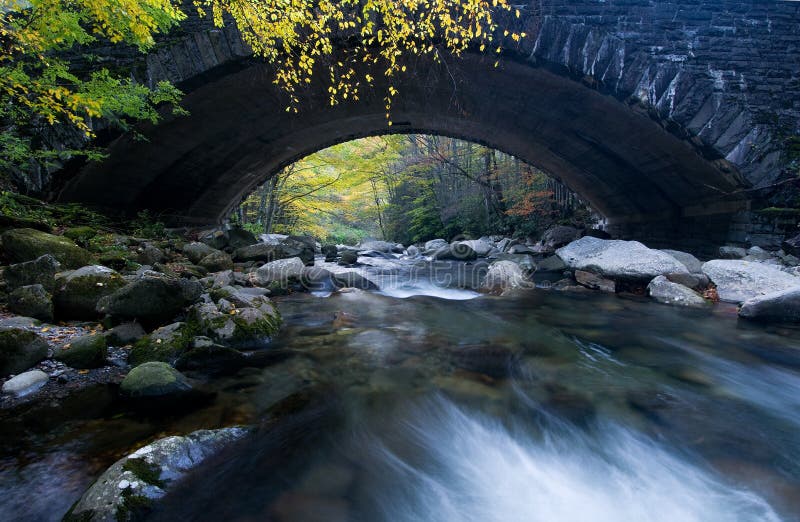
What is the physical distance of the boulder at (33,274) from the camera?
149 inches

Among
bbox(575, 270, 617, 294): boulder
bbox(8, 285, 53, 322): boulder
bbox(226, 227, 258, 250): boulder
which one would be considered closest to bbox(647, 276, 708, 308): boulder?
bbox(575, 270, 617, 294): boulder

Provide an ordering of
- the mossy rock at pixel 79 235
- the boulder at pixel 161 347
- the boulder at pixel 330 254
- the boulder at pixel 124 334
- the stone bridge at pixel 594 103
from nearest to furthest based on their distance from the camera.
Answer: the boulder at pixel 161 347 → the boulder at pixel 124 334 → the mossy rock at pixel 79 235 → the stone bridge at pixel 594 103 → the boulder at pixel 330 254

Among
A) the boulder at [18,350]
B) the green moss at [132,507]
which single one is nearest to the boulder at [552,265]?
the green moss at [132,507]

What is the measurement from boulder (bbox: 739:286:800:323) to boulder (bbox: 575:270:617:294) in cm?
245

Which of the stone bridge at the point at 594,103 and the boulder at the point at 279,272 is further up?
the stone bridge at the point at 594,103

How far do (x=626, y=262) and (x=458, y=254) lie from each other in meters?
6.75

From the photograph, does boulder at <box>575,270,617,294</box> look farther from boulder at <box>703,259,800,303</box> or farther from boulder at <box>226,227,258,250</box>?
boulder at <box>226,227,258,250</box>

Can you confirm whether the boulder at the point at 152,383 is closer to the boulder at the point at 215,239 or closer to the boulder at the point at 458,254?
the boulder at the point at 215,239

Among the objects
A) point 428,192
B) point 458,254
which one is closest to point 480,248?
point 458,254

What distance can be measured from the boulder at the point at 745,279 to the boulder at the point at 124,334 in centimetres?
885

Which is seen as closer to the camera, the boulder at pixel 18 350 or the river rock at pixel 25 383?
the river rock at pixel 25 383

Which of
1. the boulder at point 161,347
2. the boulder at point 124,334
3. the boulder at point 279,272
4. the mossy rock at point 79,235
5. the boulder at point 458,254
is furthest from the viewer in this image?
the boulder at point 458,254

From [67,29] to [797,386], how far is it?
30.6ft

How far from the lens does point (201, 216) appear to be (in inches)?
485
